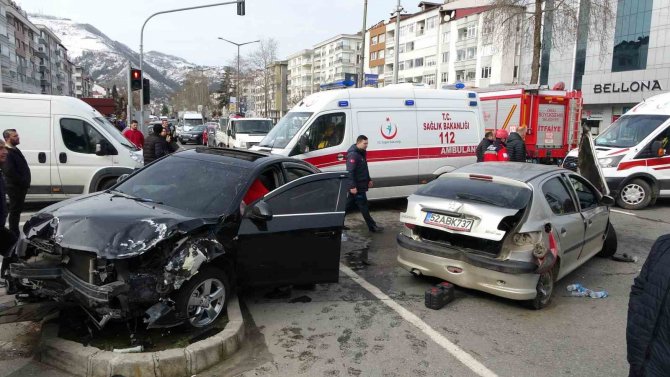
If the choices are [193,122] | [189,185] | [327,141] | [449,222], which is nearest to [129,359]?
[189,185]

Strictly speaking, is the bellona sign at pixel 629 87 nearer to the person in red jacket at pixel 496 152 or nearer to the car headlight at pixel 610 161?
Answer: the car headlight at pixel 610 161

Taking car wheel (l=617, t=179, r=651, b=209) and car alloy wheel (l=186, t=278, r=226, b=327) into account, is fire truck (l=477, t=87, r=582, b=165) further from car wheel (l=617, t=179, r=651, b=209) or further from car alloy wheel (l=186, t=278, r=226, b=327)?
car alloy wheel (l=186, t=278, r=226, b=327)

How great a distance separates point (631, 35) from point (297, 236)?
40.7m

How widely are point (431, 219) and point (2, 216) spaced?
4850 millimetres

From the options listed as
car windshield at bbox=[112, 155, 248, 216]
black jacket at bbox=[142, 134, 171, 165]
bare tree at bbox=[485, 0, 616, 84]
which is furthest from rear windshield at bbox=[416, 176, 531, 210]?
bare tree at bbox=[485, 0, 616, 84]

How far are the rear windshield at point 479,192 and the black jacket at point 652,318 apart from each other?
3326 mm

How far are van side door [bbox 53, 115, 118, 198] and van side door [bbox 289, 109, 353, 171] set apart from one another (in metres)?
3.95

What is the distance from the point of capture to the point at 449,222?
533 centimetres

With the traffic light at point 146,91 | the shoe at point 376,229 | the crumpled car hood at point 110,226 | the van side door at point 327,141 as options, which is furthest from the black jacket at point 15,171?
the traffic light at point 146,91

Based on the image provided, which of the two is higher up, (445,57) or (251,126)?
(445,57)

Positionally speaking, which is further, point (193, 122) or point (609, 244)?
point (193, 122)

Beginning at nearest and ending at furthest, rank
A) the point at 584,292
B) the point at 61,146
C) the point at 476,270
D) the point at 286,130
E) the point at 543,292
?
the point at 476,270, the point at 543,292, the point at 584,292, the point at 61,146, the point at 286,130

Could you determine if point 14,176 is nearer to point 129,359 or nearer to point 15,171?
point 15,171

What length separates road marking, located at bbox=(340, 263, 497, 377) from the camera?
3957mm
